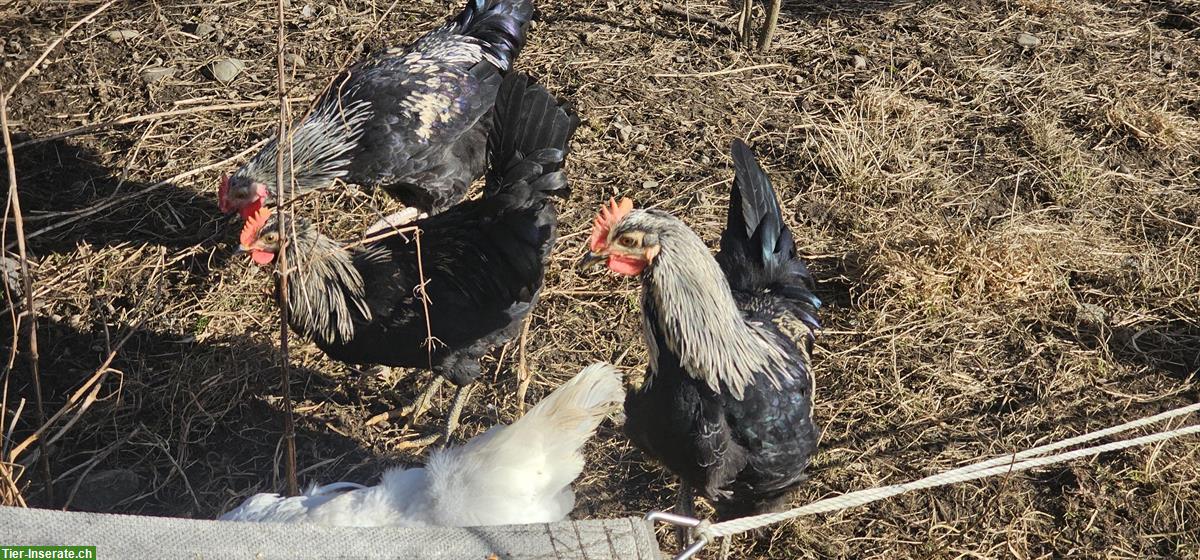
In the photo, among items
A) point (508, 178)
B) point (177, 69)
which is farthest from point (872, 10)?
point (177, 69)

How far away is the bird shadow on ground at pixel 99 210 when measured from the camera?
4.89 metres

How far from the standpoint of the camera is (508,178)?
12.4 ft

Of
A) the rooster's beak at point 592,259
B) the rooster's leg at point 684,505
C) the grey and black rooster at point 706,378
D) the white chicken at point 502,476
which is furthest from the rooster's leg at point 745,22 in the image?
the white chicken at point 502,476

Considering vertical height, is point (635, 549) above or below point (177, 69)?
below

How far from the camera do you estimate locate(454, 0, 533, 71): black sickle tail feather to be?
518 cm

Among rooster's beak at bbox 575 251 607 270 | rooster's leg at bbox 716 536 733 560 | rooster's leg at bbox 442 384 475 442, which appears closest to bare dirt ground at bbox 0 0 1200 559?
rooster's leg at bbox 442 384 475 442

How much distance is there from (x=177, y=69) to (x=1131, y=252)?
6018 millimetres

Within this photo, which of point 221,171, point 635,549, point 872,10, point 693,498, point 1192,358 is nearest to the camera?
point 635,549

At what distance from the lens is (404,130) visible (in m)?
4.61

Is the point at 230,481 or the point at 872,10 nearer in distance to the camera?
the point at 230,481

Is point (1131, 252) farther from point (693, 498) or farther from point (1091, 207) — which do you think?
point (693, 498)

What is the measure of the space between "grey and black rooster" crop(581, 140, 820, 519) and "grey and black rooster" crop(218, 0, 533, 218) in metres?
1.75

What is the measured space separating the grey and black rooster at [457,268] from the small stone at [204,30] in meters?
2.99

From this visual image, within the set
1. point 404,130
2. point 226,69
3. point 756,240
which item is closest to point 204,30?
point 226,69
